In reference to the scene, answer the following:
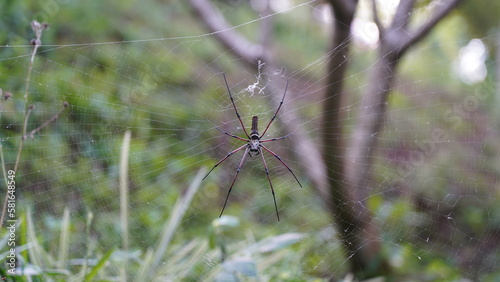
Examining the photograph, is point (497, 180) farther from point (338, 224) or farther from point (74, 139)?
point (74, 139)

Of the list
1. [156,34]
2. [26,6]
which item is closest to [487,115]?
[156,34]

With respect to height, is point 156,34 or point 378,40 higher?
point 156,34

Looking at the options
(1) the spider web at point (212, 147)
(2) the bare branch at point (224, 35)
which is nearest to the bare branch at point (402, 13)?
(1) the spider web at point (212, 147)

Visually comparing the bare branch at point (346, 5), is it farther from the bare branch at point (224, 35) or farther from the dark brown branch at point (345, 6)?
the bare branch at point (224, 35)

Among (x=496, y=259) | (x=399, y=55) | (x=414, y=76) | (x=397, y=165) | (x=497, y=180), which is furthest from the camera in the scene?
(x=414, y=76)

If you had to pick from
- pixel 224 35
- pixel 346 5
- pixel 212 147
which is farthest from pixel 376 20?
pixel 212 147

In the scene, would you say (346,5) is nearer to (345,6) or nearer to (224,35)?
(345,6)

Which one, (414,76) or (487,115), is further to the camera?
(414,76)
